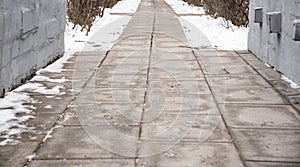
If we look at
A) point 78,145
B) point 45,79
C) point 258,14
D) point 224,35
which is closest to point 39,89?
point 45,79

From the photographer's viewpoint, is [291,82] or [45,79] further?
[45,79]

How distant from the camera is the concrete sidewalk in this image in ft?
11.4

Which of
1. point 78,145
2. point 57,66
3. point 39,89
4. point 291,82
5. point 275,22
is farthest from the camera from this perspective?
point 57,66

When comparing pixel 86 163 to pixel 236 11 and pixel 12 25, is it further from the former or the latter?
pixel 236 11

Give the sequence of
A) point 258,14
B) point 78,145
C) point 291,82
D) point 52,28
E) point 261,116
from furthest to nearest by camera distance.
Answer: point 258,14 < point 52,28 < point 291,82 < point 261,116 < point 78,145

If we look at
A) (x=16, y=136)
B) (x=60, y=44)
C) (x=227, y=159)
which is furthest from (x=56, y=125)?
(x=60, y=44)

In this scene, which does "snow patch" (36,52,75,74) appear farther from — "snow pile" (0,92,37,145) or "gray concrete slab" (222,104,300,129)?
"gray concrete slab" (222,104,300,129)

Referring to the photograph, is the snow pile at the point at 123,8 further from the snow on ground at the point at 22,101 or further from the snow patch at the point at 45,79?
the snow patch at the point at 45,79

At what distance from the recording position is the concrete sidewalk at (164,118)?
346 centimetres

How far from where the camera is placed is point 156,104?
4.98 m

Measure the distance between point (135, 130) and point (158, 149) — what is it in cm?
53

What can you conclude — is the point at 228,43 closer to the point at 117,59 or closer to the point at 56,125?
the point at 117,59

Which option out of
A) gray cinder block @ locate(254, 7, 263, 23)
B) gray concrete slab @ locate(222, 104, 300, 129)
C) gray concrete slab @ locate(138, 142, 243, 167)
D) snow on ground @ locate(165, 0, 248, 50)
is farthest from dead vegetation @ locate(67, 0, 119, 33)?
gray concrete slab @ locate(138, 142, 243, 167)

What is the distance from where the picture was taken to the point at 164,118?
4.46 m
